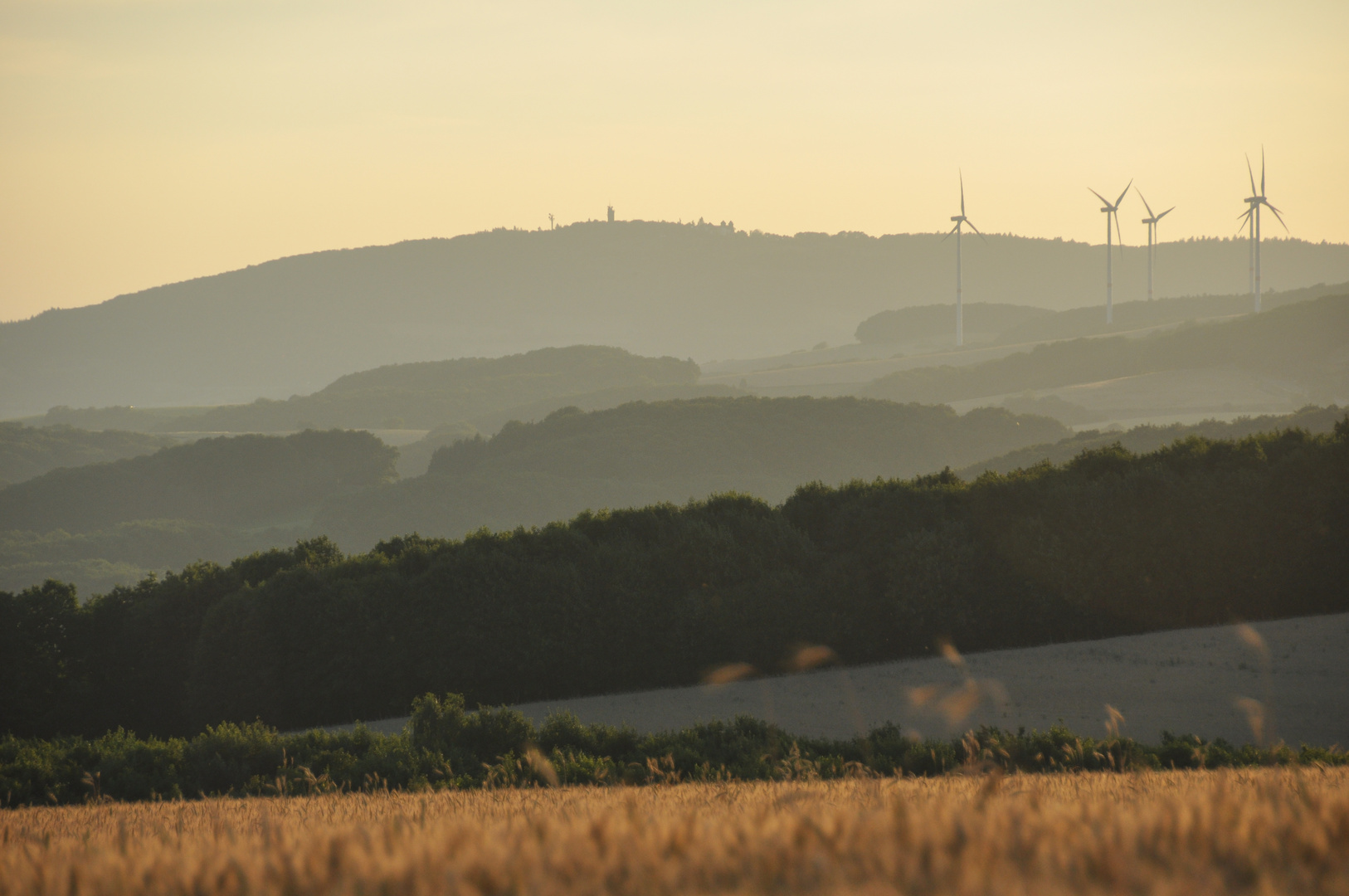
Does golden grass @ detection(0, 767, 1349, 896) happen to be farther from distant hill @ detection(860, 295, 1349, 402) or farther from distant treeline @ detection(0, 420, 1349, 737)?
distant hill @ detection(860, 295, 1349, 402)

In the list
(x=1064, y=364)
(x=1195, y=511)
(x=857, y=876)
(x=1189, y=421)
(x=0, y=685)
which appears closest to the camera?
(x=857, y=876)

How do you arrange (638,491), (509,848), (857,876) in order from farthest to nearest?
(638,491), (509,848), (857,876)

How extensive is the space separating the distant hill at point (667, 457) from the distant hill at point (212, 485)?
16.8 metres

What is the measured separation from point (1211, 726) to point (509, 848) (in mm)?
23516

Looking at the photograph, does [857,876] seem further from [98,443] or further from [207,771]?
[98,443]

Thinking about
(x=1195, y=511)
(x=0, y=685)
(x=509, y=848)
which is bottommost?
(x=0, y=685)

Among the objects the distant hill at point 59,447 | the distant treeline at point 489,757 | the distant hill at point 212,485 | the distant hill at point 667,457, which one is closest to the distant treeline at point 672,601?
the distant treeline at point 489,757

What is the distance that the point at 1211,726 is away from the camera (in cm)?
2289

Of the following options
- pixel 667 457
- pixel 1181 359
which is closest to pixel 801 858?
pixel 667 457

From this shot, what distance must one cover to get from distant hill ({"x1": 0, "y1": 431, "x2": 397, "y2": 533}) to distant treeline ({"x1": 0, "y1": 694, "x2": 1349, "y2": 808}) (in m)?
123

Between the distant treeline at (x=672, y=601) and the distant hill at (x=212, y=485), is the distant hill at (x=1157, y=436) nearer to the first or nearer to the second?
the distant treeline at (x=672, y=601)

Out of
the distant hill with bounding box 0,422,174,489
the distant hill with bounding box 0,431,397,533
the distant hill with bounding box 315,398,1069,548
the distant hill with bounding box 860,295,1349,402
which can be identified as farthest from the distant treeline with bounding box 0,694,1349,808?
the distant hill with bounding box 0,422,174,489

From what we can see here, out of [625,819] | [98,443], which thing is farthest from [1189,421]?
[98,443]

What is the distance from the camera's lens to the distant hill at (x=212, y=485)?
139375mm
